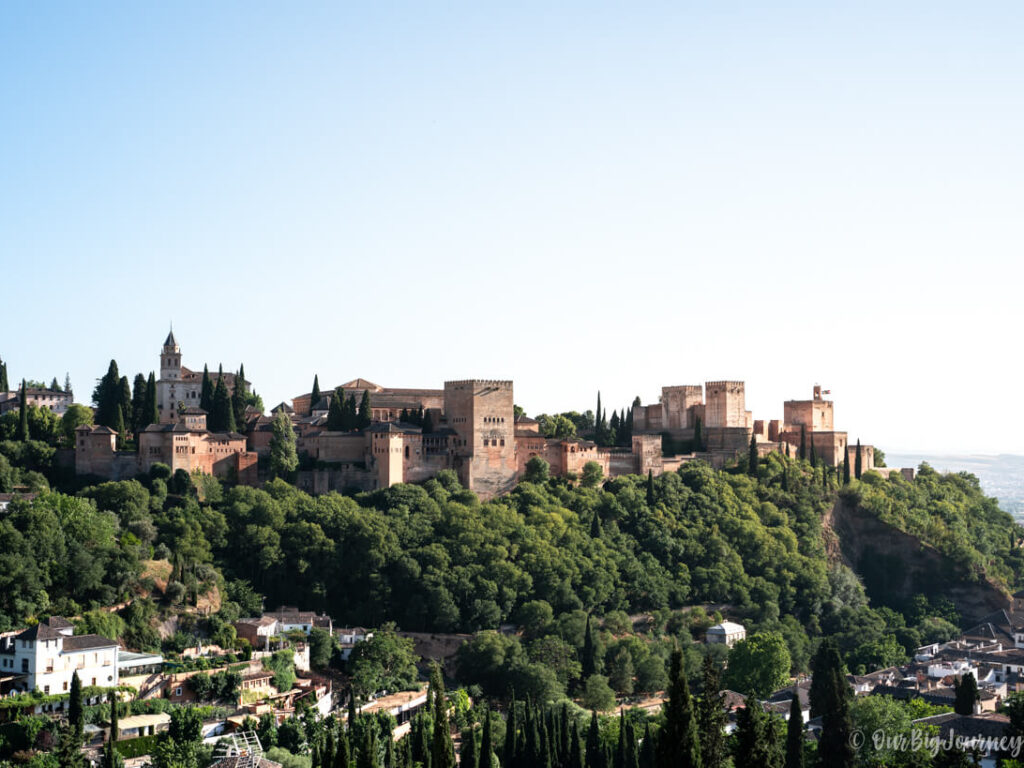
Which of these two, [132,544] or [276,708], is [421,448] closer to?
[132,544]

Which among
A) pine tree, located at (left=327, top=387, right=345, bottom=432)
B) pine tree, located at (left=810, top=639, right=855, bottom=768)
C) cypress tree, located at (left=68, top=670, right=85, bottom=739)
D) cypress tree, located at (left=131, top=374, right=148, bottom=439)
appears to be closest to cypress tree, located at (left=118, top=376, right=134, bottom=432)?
cypress tree, located at (left=131, top=374, right=148, bottom=439)

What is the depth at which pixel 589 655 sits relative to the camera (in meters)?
54.6

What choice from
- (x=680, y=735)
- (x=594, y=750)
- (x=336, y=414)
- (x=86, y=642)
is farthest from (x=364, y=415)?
(x=680, y=735)

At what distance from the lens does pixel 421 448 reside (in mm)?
64812

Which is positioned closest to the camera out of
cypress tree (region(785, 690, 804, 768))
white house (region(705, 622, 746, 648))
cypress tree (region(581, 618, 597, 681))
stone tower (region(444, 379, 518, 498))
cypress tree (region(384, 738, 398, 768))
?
cypress tree (region(785, 690, 804, 768))

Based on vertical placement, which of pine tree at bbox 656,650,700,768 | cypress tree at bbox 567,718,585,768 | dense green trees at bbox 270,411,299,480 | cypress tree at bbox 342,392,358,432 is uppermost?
cypress tree at bbox 342,392,358,432

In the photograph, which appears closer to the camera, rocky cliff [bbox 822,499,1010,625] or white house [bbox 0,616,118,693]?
white house [bbox 0,616,118,693]

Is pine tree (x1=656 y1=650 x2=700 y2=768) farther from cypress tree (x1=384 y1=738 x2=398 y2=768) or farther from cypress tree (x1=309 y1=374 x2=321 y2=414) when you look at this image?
cypress tree (x1=309 y1=374 x2=321 y2=414)

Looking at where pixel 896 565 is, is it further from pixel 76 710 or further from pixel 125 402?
pixel 76 710

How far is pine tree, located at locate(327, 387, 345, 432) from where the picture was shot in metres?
65.6

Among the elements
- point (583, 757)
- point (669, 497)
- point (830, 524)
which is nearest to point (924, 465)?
point (830, 524)

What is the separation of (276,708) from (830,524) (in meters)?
37.2

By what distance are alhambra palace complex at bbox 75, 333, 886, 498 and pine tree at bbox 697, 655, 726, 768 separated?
96.4 ft

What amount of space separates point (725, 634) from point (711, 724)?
25.4 m
